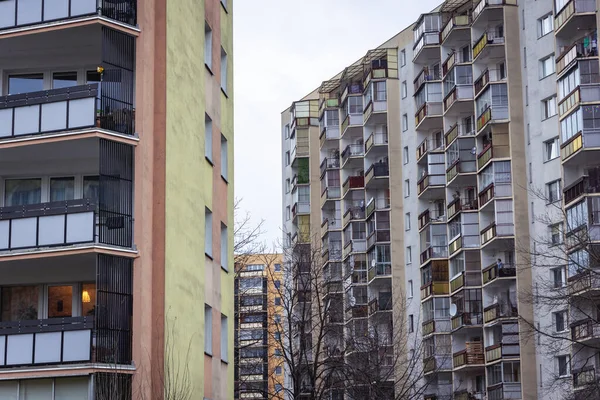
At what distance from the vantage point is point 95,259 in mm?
35094

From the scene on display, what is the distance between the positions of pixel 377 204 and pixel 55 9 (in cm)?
6733

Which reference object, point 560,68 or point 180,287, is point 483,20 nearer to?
point 560,68

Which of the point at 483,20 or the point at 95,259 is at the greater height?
the point at 483,20

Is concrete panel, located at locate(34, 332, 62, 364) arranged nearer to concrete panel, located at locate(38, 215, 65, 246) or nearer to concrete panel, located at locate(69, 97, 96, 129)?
concrete panel, located at locate(38, 215, 65, 246)

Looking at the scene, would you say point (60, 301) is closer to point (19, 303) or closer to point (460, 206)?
point (19, 303)

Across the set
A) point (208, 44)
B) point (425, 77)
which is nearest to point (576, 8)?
point (425, 77)

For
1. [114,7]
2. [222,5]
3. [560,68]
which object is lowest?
[114,7]

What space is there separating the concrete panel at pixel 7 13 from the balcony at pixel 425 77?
55.1m

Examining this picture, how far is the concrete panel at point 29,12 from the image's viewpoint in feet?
118

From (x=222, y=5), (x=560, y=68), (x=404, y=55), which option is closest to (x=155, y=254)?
(x=222, y=5)

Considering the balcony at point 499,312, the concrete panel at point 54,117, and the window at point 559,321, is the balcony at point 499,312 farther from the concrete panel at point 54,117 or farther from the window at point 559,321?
the concrete panel at point 54,117

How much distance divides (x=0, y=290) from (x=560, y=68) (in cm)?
3954

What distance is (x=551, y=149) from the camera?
70625 mm

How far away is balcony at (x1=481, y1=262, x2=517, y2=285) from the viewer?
245ft
